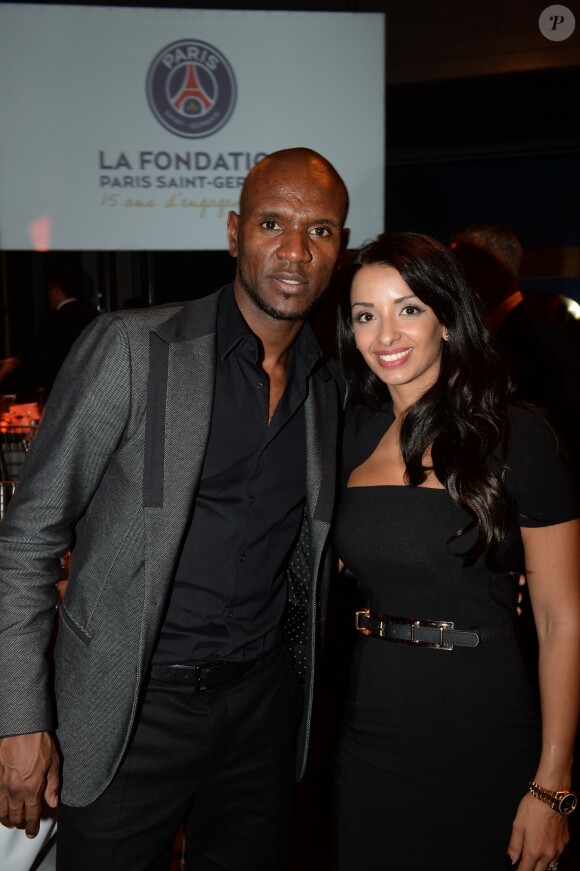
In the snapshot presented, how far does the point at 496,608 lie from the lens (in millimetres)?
1651

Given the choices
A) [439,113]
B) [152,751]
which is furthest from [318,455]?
[439,113]

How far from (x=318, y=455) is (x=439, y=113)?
16.4 ft

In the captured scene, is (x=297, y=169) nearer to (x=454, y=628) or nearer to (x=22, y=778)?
(x=454, y=628)

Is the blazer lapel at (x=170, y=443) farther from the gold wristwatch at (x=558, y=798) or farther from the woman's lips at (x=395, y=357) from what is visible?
the gold wristwatch at (x=558, y=798)

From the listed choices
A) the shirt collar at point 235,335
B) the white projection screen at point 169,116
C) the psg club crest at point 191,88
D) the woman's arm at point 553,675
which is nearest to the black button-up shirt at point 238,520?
the shirt collar at point 235,335

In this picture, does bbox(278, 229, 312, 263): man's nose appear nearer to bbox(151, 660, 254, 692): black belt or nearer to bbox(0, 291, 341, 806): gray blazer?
bbox(0, 291, 341, 806): gray blazer

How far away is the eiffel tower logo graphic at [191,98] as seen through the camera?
11.1 ft

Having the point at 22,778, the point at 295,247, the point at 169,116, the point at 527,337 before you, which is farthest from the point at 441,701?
the point at 169,116

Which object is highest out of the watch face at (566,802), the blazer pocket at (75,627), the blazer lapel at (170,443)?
the blazer lapel at (170,443)

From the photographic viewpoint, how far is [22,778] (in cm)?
141

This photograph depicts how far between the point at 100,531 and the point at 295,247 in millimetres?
706

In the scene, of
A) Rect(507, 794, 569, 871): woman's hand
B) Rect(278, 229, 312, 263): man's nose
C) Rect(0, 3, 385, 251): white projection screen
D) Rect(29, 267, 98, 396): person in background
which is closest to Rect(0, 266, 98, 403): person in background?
Rect(29, 267, 98, 396): person in background

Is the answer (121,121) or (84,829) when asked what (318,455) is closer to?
(84,829)

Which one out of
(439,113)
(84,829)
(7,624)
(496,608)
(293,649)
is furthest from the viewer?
(439,113)
